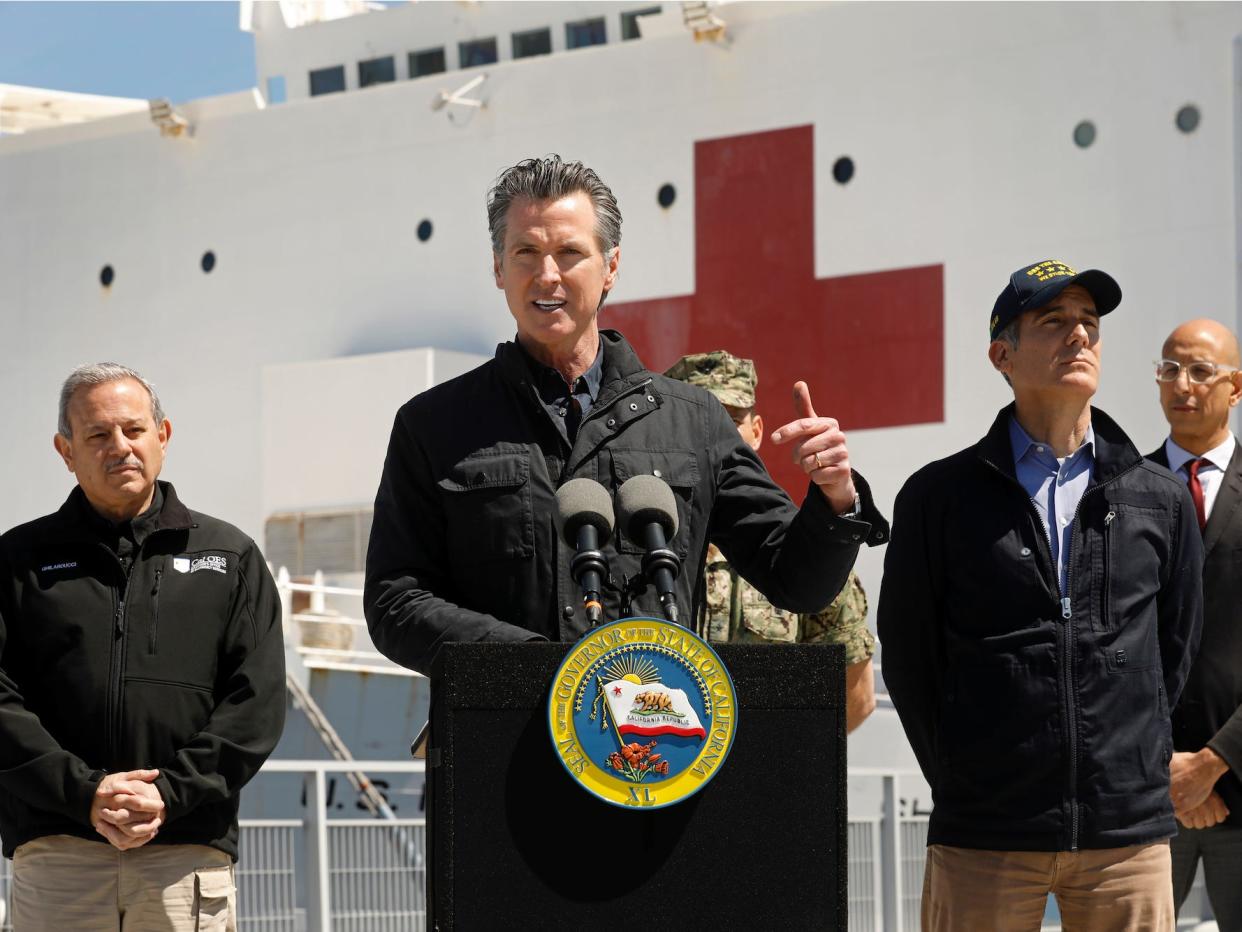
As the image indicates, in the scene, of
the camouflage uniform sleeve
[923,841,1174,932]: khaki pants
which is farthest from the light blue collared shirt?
the camouflage uniform sleeve

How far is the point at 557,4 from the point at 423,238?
1831mm

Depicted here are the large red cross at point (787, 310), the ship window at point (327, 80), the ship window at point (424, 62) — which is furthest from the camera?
the ship window at point (327, 80)

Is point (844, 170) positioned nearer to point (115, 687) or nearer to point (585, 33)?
point (585, 33)

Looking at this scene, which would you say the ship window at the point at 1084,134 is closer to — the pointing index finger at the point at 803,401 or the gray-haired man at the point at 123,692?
the gray-haired man at the point at 123,692

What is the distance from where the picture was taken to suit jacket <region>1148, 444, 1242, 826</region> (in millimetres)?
3006

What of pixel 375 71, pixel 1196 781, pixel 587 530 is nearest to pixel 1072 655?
pixel 1196 781

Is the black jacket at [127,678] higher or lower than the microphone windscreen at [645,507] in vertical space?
lower

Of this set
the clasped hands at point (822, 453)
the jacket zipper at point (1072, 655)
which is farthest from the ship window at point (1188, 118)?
the clasped hands at point (822, 453)

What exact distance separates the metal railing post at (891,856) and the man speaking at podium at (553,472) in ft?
11.8

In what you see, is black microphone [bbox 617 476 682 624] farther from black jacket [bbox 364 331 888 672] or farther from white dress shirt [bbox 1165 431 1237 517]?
white dress shirt [bbox 1165 431 1237 517]

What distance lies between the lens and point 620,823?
1731 millimetres

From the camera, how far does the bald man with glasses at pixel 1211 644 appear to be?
9.71 feet

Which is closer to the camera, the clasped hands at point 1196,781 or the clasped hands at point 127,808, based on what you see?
the clasped hands at point 127,808

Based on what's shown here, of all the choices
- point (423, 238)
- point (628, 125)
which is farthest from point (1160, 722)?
point (423, 238)
